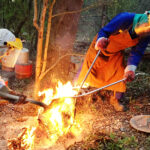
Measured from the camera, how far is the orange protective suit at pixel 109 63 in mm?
4066

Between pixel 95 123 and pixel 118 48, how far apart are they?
1798 millimetres

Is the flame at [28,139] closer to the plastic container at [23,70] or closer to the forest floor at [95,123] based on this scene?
the forest floor at [95,123]

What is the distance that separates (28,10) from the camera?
7.15 m

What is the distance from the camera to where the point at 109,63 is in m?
4.51

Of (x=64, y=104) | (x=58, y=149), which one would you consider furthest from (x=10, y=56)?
(x=58, y=149)

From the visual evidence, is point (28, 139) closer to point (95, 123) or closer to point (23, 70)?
point (95, 123)

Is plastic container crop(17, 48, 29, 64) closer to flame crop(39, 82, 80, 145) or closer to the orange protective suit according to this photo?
the orange protective suit

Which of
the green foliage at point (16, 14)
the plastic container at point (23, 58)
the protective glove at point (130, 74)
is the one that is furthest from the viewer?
the green foliage at point (16, 14)

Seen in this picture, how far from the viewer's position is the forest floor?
11.4 feet

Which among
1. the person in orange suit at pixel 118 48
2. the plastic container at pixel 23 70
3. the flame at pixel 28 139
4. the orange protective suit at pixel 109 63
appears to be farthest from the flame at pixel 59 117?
the plastic container at pixel 23 70

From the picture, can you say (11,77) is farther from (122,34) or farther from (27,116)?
(122,34)

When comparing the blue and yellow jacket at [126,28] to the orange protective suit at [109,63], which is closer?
the blue and yellow jacket at [126,28]

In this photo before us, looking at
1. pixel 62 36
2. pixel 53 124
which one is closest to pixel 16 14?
pixel 62 36

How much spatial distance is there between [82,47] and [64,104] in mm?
7133
